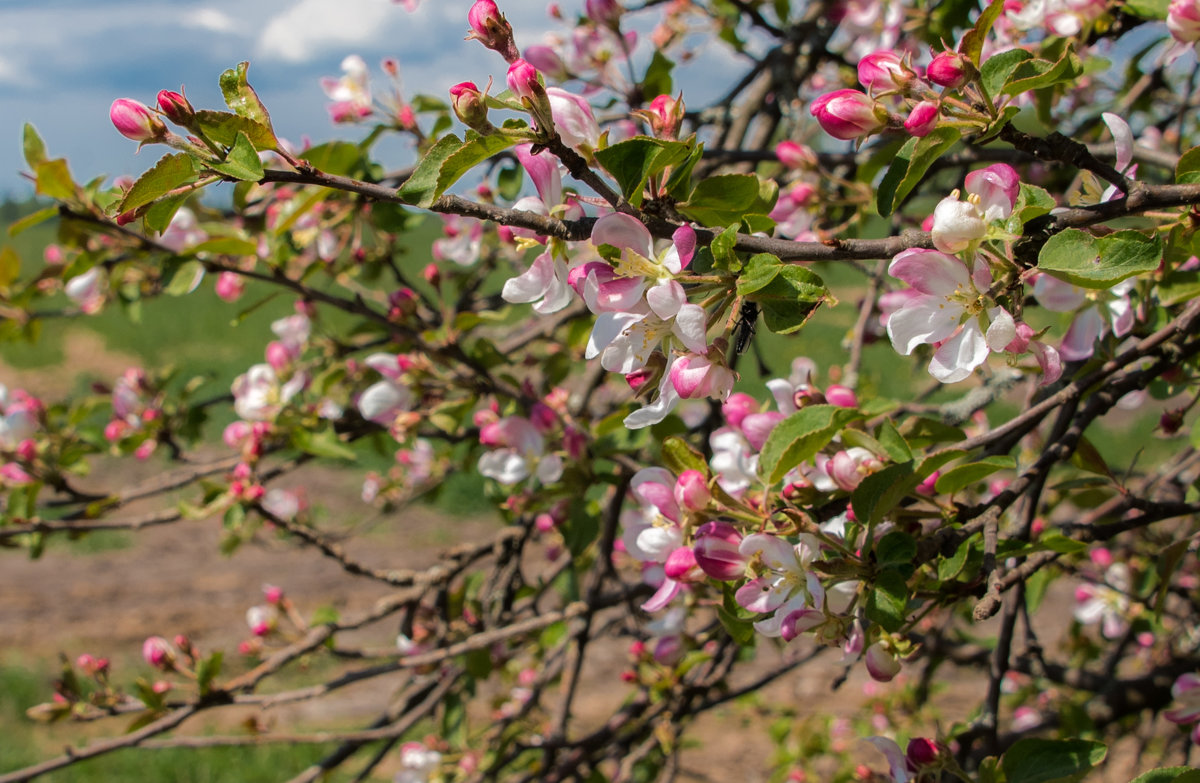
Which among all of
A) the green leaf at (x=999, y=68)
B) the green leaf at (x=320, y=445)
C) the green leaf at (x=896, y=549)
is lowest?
the green leaf at (x=320, y=445)

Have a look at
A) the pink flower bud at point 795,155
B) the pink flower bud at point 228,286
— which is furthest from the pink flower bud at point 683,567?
the pink flower bud at point 228,286

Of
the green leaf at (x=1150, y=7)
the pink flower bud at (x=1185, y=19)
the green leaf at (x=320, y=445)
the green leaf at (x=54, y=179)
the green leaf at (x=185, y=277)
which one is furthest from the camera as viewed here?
the green leaf at (x=320, y=445)

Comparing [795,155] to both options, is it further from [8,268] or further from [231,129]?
[8,268]

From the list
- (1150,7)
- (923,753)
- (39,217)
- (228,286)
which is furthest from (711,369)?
(228,286)

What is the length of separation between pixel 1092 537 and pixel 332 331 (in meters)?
1.58

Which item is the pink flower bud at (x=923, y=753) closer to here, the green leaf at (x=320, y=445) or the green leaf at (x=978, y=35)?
the green leaf at (x=978, y=35)

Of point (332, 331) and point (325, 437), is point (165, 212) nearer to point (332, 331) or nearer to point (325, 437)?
point (325, 437)

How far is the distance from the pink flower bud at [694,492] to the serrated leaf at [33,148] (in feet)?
3.61

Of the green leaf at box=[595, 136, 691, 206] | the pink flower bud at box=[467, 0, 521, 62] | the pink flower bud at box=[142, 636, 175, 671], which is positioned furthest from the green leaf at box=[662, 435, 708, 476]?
the pink flower bud at box=[142, 636, 175, 671]

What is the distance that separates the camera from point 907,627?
750 mm

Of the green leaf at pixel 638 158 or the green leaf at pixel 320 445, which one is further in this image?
the green leaf at pixel 320 445

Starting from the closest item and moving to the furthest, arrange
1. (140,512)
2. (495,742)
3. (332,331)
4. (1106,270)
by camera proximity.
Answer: (1106,270), (495,742), (332,331), (140,512)

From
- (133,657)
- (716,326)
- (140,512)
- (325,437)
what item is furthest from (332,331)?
(140,512)

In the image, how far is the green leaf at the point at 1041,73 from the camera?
63 cm
